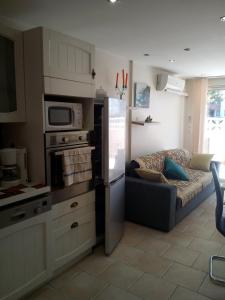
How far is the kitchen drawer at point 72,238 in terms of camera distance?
222 cm

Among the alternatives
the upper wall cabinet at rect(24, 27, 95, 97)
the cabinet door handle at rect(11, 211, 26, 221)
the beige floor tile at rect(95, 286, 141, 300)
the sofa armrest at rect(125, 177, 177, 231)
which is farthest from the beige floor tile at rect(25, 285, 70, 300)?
the upper wall cabinet at rect(24, 27, 95, 97)

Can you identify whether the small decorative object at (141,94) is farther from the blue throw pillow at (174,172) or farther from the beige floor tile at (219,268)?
the beige floor tile at (219,268)

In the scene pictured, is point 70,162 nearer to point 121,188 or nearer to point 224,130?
point 121,188

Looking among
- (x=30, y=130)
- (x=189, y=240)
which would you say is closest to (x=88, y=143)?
(x=30, y=130)

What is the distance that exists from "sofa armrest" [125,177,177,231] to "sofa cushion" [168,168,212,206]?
0.96 ft

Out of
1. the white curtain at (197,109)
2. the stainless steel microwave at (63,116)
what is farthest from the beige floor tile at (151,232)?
the white curtain at (197,109)

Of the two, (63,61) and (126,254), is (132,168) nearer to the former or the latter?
(126,254)

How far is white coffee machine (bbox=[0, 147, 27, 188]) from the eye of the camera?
6.61 feet

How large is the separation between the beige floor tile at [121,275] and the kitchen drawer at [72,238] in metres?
0.33

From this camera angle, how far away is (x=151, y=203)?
3.19m

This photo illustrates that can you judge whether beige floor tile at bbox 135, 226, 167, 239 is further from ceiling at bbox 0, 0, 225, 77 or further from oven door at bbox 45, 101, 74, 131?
ceiling at bbox 0, 0, 225, 77

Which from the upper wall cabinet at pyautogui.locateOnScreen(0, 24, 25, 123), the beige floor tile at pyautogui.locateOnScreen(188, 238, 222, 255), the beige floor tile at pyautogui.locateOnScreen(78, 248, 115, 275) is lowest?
the beige floor tile at pyautogui.locateOnScreen(78, 248, 115, 275)

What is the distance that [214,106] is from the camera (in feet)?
19.0

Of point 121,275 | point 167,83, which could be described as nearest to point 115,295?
point 121,275
